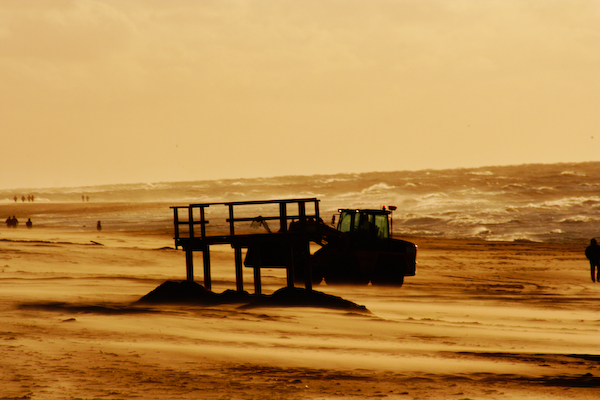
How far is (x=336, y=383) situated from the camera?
21.4ft

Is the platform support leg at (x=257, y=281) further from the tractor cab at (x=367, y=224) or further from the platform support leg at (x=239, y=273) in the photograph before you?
the tractor cab at (x=367, y=224)

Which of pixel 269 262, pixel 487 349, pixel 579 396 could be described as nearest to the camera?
pixel 579 396

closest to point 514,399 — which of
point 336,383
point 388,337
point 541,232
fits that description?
point 336,383

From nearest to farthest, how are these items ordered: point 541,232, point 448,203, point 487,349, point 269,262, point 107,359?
point 107,359 → point 487,349 → point 269,262 → point 541,232 → point 448,203

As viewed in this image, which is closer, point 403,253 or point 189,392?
point 189,392

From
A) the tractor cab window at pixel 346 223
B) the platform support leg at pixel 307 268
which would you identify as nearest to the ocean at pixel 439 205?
the tractor cab window at pixel 346 223

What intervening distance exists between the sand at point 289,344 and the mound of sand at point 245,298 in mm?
64

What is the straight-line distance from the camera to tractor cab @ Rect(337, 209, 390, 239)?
16750 millimetres

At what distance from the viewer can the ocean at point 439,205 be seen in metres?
37.6

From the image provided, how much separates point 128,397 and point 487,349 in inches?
190

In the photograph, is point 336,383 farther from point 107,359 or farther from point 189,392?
point 107,359

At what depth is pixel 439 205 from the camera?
56.8 metres

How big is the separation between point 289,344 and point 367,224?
8765 millimetres

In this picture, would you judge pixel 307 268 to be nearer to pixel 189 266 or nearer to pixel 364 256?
pixel 189 266
